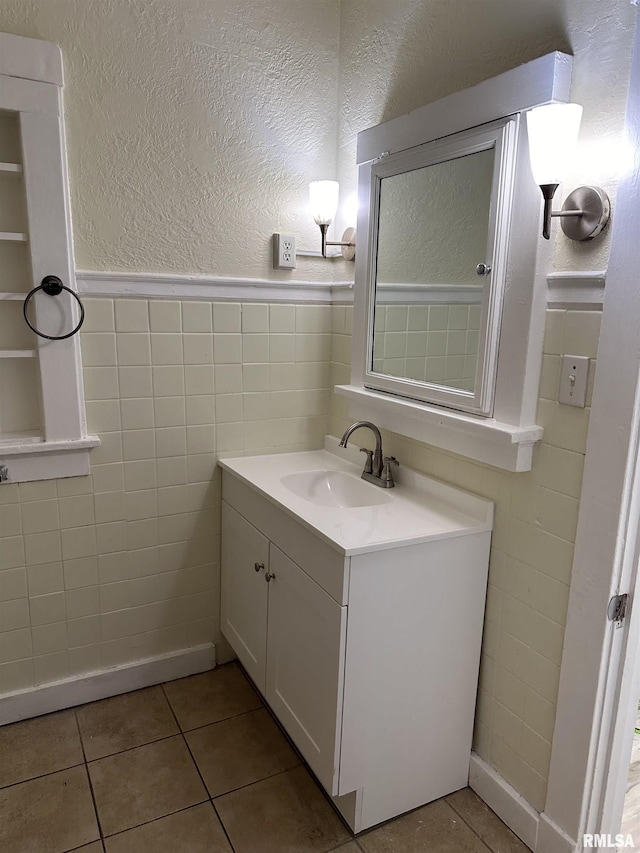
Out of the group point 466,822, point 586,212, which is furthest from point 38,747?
point 586,212

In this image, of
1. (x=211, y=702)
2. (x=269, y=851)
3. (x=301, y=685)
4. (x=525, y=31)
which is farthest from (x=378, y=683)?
(x=525, y=31)

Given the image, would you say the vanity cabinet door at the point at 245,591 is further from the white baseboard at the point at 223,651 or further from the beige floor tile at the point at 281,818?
the beige floor tile at the point at 281,818

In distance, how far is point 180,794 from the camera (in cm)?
170

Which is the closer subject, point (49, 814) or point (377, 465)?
point (49, 814)

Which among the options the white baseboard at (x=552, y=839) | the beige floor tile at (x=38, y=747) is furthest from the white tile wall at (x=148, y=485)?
the white baseboard at (x=552, y=839)

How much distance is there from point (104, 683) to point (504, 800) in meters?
1.34

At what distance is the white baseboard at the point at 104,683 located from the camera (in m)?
1.97

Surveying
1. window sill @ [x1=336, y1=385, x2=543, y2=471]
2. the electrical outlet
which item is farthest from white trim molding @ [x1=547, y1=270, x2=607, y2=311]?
the electrical outlet

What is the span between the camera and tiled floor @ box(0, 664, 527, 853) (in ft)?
5.11

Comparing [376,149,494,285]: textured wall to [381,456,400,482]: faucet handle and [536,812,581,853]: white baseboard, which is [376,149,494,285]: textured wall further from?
[536,812,581,853]: white baseboard

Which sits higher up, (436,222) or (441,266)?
(436,222)

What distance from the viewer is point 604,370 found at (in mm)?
1270

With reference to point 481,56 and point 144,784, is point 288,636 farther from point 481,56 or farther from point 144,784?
point 481,56

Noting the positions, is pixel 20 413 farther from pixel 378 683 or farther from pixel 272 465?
pixel 378 683
